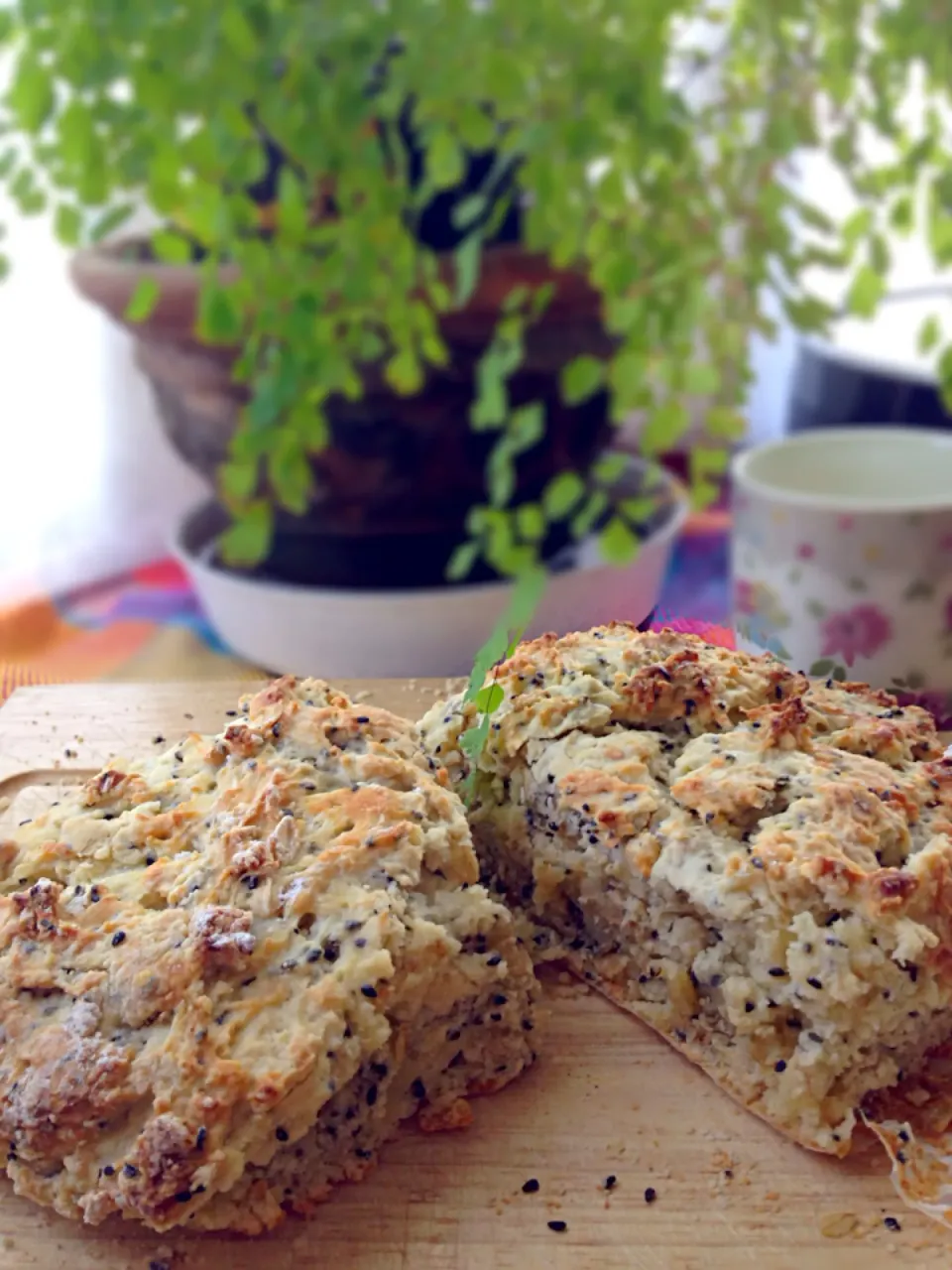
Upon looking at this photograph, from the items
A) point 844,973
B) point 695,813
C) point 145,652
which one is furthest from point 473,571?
point 844,973

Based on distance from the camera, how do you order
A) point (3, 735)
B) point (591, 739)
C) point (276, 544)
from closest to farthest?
point (591, 739) < point (3, 735) < point (276, 544)

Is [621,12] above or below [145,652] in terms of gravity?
above

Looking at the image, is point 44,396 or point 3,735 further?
point 44,396

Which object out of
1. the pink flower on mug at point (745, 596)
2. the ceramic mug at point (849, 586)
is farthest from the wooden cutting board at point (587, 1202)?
the pink flower on mug at point (745, 596)

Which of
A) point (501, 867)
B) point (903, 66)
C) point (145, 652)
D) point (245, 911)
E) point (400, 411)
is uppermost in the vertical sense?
point (903, 66)

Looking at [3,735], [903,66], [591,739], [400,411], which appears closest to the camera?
[591,739]

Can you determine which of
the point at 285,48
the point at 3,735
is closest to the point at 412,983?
the point at 3,735

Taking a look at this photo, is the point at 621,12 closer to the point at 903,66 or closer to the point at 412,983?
the point at 903,66

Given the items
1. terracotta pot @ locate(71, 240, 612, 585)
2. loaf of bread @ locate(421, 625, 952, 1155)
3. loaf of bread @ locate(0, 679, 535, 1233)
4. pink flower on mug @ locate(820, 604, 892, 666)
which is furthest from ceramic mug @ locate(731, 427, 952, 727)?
loaf of bread @ locate(0, 679, 535, 1233)
